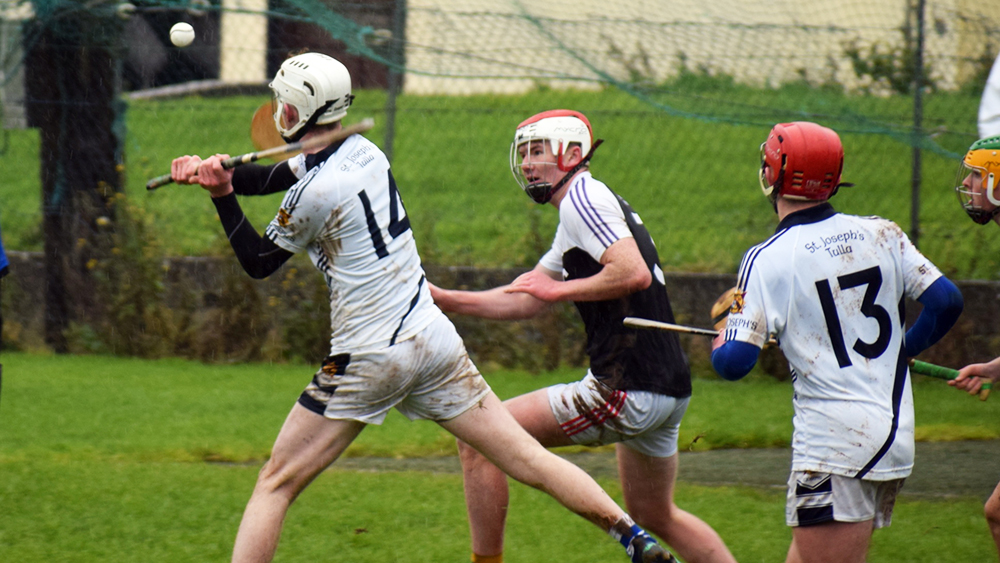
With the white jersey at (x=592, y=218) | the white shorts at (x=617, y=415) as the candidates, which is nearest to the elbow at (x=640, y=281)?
the white jersey at (x=592, y=218)

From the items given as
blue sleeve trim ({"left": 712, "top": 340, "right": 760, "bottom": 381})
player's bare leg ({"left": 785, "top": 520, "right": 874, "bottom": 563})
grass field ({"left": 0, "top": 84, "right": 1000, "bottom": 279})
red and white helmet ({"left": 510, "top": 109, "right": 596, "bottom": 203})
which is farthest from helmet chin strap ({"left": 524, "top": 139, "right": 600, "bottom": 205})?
grass field ({"left": 0, "top": 84, "right": 1000, "bottom": 279})

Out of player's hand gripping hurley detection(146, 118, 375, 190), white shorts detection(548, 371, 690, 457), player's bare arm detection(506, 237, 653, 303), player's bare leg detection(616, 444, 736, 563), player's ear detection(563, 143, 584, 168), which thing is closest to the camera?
player's hand gripping hurley detection(146, 118, 375, 190)

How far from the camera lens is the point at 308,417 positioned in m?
3.91

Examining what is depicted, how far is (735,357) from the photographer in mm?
3256

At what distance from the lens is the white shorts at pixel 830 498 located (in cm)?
Result: 322

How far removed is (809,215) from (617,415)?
1.20m

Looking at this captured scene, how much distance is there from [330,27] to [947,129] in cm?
495

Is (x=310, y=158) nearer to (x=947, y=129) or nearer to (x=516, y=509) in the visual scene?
(x=516, y=509)

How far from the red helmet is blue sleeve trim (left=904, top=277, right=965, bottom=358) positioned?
0.45 m

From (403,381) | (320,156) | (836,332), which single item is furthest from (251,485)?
(836,332)

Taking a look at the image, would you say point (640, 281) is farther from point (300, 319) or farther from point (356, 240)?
point (300, 319)

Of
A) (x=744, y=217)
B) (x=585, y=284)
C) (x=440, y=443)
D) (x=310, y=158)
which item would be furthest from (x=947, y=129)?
(x=310, y=158)

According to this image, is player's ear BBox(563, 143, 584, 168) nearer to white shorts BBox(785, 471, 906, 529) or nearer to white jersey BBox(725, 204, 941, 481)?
white jersey BBox(725, 204, 941, 481)

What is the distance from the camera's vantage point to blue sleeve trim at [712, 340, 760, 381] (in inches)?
128
